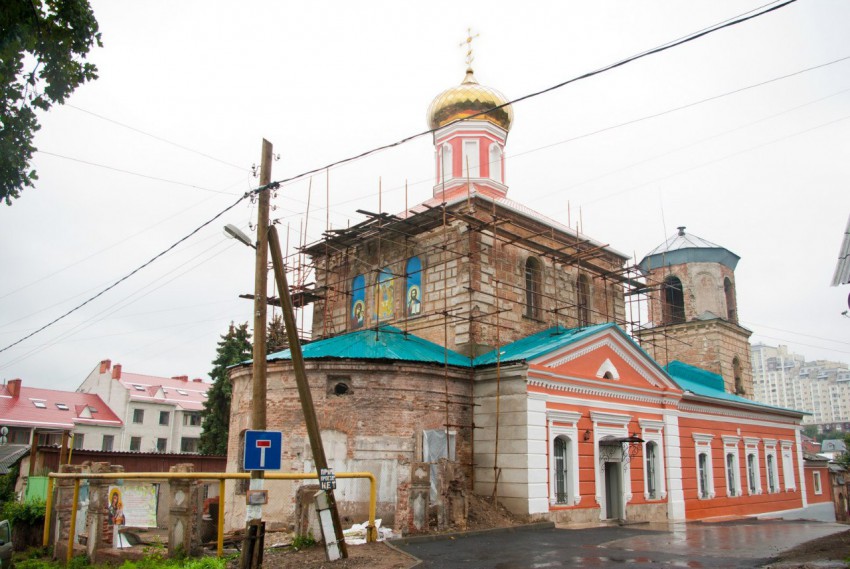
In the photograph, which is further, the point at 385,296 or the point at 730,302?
the point at 730,302

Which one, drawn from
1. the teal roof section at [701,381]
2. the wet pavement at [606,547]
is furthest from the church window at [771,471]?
the wet pavement at [606,547]

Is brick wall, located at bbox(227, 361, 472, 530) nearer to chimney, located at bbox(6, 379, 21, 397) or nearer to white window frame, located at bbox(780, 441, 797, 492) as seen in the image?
white window frame, located at bbox(780, 441, 797, 492)

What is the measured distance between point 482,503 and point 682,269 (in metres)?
20.6

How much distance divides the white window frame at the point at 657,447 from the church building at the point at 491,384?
6 cm

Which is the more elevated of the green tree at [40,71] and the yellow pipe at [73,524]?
the green tree at [40,71]

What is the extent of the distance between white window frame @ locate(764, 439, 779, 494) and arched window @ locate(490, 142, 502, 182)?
1659 centimetres

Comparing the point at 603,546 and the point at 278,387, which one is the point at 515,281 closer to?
the point at 278,387

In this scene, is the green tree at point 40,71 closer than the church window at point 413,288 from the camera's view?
Yes

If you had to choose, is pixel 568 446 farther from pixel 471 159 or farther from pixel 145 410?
pixel 145 410

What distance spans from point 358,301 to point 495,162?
303 inches

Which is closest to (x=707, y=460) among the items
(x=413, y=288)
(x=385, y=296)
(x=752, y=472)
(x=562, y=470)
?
(x=752, y=472)

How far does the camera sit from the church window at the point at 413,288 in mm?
23892

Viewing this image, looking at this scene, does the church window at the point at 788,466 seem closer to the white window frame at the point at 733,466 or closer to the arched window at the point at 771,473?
the arched window at the point at 771,473

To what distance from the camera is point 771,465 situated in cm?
3150
